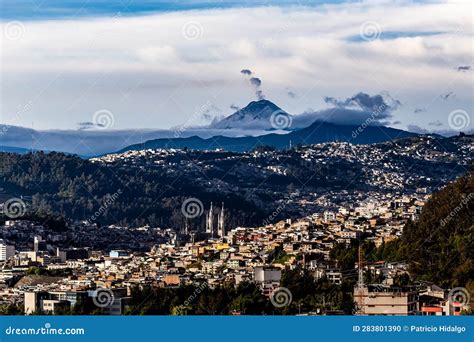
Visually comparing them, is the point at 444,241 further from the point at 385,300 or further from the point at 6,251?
the point at 6,251

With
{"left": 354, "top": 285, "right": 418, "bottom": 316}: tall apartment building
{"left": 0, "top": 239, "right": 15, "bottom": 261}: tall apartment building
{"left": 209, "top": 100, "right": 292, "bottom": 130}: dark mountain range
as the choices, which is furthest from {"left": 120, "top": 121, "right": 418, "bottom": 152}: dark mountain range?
{"left": 354, "top": 285, "right": 418, "bottom": 316}: tall apartment building

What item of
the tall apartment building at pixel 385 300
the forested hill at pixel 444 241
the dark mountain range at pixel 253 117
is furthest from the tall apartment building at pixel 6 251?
the dark mountain range at pixel 253 117

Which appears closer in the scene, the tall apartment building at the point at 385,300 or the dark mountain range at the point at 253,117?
the tall apartment building at the point at 385,300

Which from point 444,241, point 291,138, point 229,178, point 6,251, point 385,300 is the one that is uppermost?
point 291,138

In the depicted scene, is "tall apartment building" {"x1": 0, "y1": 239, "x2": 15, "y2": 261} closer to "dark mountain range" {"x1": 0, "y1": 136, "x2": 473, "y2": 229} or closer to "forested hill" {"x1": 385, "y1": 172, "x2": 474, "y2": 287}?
"forested hill" {"x1": 385, "y1": 172, "x2": 474, "y2": 287}

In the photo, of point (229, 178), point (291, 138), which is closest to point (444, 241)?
point (229, 178)

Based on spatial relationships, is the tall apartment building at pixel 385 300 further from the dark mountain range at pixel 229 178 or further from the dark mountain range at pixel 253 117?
the dark mountain range at pixel 253 117
